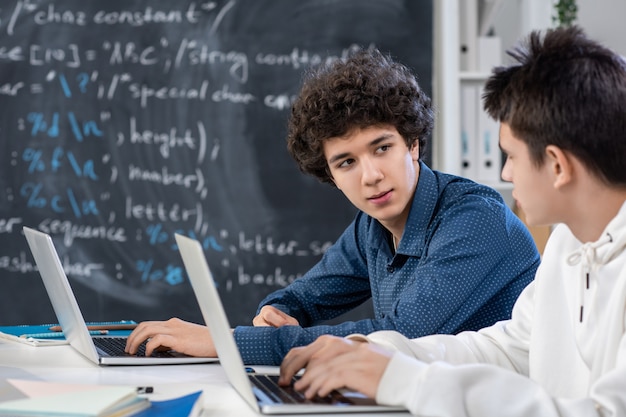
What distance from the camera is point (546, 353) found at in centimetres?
126

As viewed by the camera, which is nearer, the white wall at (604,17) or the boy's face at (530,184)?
the boy's face at (530,184)

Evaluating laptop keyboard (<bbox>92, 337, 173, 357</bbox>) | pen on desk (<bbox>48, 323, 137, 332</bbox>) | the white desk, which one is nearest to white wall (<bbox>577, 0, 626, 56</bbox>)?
pen on desk (<bbox>48, 323, 137, 332</bbox>)

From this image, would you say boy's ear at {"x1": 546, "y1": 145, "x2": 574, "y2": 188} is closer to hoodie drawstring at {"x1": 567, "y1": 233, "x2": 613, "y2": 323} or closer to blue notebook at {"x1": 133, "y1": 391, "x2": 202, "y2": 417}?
hoodie drawstring at {"x1": 567, "y1": 233, "x2": 613, "y2": 323}

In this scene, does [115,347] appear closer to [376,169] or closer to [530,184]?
[376,169]

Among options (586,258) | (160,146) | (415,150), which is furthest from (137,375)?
(160,146)

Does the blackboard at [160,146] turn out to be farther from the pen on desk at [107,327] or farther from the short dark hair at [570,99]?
the short dark hair at [570,99]

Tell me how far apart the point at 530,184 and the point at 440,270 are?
0.44m

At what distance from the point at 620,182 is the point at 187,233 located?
1.90 metres

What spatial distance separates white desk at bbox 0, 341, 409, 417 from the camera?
1149mm

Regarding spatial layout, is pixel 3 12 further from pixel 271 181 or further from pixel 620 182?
pixel 620 182

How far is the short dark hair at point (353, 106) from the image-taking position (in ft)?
5.79

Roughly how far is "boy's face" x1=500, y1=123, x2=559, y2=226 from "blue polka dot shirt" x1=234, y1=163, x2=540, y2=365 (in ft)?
1.27

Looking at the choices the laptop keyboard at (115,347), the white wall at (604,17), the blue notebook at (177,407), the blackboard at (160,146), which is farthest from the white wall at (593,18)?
the blue notebook at (177,407)

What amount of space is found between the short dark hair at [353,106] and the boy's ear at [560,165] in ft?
2.19
